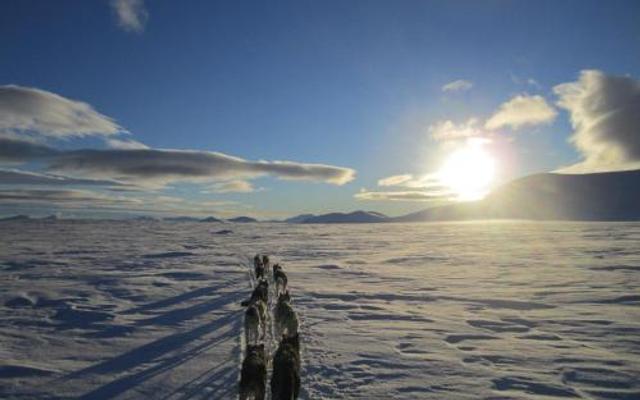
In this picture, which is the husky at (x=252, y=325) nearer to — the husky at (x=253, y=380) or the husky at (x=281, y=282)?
the husky at (x=253, y=380)

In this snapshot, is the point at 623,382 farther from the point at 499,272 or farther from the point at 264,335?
the point at 499,272

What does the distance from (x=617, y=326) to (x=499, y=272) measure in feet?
34.1

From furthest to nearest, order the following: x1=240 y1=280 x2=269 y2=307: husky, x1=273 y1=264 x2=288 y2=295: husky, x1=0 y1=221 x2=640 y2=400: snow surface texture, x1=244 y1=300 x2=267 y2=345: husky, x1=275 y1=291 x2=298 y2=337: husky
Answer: x1=273 y1=264 x2=288 y2=295: husky, x1=240 y1=280 x2=269 y2=307: husky, x1=275 y1=291 x2=298 y2=337: husky, x1=244 y1=300 x2=267 y2=345: husky, x1=0 y1=221 x2=640 y2=400: snow surface texture

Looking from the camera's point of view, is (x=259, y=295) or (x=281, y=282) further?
(x=281, y=282)

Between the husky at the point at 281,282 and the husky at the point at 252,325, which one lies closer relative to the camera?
the husky at the point at 252,325

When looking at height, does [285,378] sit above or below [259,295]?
below

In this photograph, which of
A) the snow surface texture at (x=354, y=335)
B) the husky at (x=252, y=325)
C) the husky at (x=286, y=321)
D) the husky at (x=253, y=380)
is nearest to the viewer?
the husky at (x=253, y=380)

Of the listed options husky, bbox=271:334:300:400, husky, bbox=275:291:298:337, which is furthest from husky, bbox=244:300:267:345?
husky, bbox=271:334:300:400

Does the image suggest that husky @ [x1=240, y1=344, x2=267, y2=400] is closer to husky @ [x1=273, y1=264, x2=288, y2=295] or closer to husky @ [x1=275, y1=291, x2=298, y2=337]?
husky @ [x1=275, y1=291, x2=298, y2=337]

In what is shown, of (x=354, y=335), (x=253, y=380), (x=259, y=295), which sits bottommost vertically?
(x=354, y=335)

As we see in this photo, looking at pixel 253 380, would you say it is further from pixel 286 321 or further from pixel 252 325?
pixel 286 321

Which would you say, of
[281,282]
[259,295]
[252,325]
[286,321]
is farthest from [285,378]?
[281,282]

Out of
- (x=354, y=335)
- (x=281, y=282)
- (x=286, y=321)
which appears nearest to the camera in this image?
(x=286, y=321)

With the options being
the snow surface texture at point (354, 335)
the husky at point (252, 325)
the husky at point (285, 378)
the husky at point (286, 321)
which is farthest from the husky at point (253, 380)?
the husky at point (286, 321)
